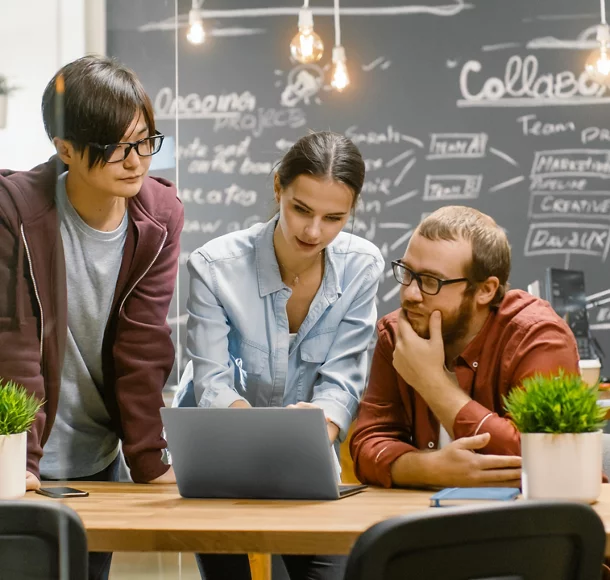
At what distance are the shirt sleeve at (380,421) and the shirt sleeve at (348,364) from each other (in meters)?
0.04

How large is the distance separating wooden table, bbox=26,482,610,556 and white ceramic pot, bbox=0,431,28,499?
0.15ft

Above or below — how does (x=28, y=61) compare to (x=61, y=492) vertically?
above

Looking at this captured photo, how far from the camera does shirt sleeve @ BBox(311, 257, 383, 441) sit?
5.88 ft

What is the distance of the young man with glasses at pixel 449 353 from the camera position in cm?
160

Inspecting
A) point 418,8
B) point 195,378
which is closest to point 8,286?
point 195,378

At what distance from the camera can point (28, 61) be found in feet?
3.91

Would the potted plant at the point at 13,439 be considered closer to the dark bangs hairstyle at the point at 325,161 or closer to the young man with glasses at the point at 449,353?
the young man with glasses at the point at 449,353

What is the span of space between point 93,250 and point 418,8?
3.16 m

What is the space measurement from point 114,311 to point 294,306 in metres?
0.38

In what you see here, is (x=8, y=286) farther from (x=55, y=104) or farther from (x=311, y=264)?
(x=311, y=264)

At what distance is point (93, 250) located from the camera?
177 cm

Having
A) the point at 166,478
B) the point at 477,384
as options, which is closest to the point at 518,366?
the point at 477,384

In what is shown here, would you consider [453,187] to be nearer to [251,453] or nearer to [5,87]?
[251,453]

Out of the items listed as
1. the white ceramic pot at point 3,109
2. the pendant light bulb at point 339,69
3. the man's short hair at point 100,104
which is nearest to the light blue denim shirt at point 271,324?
the man's short hair at point 100,104
